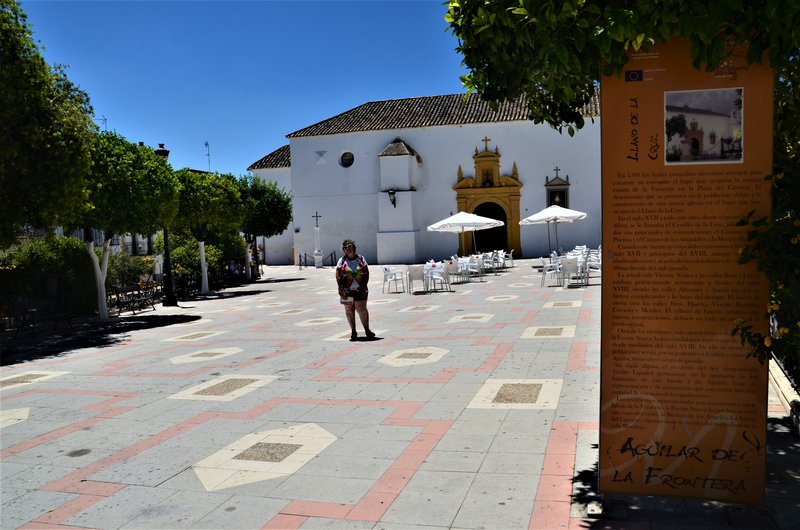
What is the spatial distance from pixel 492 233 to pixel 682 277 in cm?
3486

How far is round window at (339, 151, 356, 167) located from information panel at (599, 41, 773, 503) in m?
37.3

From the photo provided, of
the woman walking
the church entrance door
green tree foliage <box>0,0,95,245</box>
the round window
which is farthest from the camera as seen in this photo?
the round window

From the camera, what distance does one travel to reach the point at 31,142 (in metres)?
12.3

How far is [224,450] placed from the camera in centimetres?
535

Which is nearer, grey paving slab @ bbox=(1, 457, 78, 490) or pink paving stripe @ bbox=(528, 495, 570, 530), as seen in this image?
pink paving stripe @ bbox=(528, 495, 570, 530)

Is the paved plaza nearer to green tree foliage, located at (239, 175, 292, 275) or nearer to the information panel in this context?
the information panel

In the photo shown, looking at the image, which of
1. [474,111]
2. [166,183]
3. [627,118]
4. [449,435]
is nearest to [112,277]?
[166,183]

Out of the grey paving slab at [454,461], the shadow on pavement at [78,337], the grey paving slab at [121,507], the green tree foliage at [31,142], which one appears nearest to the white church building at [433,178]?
the shadow on pavement at [78,337]

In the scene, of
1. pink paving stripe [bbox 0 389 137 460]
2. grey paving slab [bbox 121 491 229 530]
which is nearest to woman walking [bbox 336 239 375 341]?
pink paving stripe [bbox 0 389 137 460]

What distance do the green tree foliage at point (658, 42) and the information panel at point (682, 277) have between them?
0.14 metres

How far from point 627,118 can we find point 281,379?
5.73m

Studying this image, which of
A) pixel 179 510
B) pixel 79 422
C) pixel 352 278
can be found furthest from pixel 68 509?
pixel 352 278

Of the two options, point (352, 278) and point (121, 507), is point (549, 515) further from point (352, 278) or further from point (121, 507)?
point (352, 278)

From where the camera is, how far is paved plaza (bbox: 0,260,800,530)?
3.99 metres
